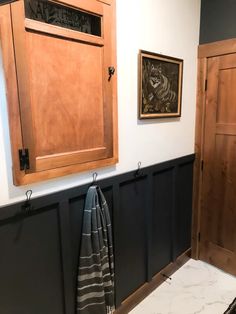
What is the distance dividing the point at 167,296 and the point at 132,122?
1.44m

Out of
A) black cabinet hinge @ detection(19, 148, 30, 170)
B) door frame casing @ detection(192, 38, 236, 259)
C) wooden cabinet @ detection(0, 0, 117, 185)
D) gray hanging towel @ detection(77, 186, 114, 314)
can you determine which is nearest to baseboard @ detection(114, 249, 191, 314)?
door frame casing @ detection(192, 38, 236, 259)

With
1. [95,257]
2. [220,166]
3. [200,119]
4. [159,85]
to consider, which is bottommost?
[95,257]

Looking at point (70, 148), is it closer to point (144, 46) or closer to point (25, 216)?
point (25, 216)

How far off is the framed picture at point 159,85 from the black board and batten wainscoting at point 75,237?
1.36 ft

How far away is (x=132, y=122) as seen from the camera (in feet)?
5.51

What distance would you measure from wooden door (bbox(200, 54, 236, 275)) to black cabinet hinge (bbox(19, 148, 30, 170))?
162 centimetres

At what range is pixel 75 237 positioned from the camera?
1.46 meters

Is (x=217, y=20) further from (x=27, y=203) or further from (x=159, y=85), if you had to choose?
(x=27, y=203)

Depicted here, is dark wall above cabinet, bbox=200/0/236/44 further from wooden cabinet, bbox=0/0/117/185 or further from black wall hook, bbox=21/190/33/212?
black wall hook, bbox=21/190/33/212

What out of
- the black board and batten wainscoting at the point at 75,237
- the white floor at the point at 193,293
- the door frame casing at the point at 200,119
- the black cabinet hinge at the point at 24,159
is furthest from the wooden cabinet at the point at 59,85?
the white floor at the point at 193,293

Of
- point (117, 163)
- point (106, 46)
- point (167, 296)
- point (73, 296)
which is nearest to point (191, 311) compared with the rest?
point (167, 296)

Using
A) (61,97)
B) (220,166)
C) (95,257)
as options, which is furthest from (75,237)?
(220,166)

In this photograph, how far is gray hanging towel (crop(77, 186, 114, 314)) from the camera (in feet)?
4.71

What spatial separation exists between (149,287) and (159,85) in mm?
1597
